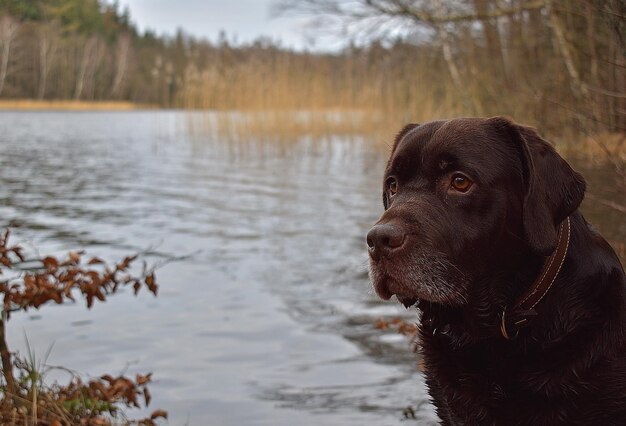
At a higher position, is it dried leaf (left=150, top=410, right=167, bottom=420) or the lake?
dried leaf (left=150, top=410, right=167, bottom=420)

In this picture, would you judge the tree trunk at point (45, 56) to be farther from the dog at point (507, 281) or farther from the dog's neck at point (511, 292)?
the dog's neck at point (511, 292)

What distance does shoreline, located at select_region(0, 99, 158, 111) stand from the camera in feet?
295

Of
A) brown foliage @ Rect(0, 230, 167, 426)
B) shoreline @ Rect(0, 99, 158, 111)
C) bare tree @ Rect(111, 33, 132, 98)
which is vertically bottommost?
brown foliage @ Rect(0, 230, 167, 426)

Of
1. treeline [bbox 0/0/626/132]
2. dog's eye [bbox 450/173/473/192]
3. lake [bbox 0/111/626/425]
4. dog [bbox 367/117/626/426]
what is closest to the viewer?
dog [bbox 367/117/626/426]

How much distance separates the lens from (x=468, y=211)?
3127mm

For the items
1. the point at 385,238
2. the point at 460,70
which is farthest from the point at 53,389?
the point at 460,70

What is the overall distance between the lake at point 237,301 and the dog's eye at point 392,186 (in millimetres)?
465

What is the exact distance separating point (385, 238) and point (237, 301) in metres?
5.18

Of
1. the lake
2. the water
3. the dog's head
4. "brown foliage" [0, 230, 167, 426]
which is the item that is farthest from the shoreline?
the dog's head

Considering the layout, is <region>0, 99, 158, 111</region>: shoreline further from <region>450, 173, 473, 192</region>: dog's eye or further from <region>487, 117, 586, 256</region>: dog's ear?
<region>487, 117, 586, 256</region>: dog's ear

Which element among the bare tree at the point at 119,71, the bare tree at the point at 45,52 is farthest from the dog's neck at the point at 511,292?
the bare tree at the point at 119,71

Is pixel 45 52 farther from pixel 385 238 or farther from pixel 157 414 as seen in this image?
pixel 385 238

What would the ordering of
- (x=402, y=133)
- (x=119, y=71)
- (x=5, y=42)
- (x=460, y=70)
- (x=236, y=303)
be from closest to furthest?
1. (x=402, y=133)
2. (x=236, y=303)
3. (x=460, y=70)
4. (x=5, y=42)
5. (x=119, y=71)

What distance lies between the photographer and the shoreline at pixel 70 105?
295 feet
